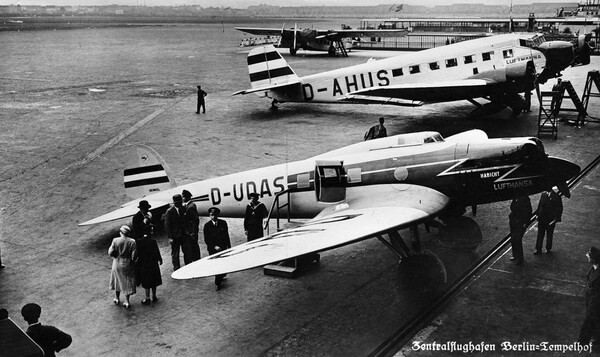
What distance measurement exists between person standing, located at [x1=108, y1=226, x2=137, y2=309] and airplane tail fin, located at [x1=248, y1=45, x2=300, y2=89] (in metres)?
19.7

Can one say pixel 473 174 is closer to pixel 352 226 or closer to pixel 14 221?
pixel 352 226

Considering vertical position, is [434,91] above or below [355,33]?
below

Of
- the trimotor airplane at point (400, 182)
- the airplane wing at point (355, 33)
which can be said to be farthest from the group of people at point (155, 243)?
the airplane wing at point (355, 33)

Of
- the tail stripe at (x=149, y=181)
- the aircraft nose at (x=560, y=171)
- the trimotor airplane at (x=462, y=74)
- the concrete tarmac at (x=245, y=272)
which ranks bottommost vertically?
the concrete tarmac at (x=245, y=272)

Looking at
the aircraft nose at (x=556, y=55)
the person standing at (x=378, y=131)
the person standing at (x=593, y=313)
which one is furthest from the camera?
the aircraft nose at (x=556, y=55)

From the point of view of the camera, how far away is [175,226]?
11586 mm

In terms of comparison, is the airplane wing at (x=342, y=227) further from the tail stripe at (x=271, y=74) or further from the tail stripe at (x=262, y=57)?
the tail stripe at (x=262, y=57)

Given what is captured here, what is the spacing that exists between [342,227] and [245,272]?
114 inches

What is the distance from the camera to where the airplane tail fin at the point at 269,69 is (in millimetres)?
29375

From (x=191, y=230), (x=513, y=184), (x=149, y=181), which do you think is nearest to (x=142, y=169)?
(x=149, y=181)

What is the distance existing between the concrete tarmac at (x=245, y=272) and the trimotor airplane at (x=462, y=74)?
4.29 feet

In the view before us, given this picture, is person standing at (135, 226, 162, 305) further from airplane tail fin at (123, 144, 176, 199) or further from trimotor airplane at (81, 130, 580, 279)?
airplane tail fin at (123, 144, 176, 199)

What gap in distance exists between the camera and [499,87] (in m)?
24.9

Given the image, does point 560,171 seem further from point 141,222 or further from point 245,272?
point 141,222
